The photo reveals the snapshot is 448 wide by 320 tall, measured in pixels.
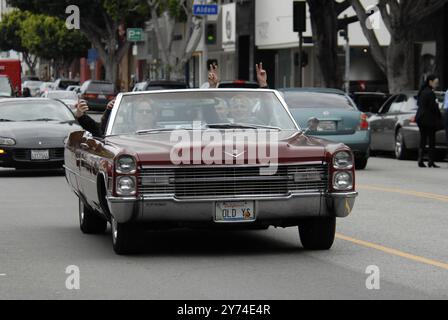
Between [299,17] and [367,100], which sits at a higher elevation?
[299,17]

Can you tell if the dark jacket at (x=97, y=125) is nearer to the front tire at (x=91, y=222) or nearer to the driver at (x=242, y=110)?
the front tire at (x=91, y=222)

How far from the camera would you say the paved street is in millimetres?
9492

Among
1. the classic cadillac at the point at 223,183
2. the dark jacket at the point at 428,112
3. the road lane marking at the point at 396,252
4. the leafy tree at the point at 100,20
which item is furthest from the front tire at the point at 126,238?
the leafy tree at the point at 100,20

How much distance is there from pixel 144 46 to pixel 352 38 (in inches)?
1433

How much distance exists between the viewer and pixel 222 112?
1259cm

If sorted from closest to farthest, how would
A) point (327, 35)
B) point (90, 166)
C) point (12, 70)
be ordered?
point (90, 166) < point (327, 35) < point (12, 70)

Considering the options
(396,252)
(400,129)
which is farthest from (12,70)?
(396,252)

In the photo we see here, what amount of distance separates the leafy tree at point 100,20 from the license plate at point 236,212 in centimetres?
5753

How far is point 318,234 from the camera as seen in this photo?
11797 mm

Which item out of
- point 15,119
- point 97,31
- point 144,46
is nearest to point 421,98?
point 15,119

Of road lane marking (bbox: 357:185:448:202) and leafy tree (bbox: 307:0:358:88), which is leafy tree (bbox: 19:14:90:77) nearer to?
leafy tree (bbox: 307:0:358:88)

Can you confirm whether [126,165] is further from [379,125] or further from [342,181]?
[379,125]

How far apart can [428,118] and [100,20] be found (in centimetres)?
5282

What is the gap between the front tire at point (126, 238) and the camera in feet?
37.2
